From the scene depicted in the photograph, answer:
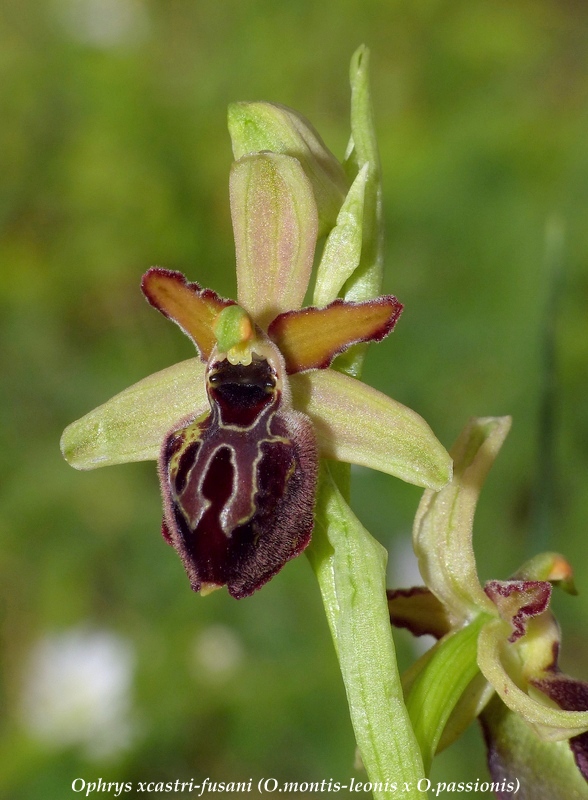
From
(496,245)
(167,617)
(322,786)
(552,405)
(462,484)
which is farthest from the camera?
(496,245)

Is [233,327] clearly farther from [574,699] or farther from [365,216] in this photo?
[574,699]

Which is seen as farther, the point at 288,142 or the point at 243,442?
the point at 288,142

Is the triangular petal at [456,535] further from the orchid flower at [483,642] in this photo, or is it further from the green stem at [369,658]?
the green stem at [369,658]

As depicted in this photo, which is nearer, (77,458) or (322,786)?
(77,458)

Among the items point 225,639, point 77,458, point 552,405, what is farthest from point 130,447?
point 225,639

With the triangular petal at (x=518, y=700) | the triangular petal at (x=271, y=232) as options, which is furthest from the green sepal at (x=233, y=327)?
the triangular petal at (x=518, y=700)

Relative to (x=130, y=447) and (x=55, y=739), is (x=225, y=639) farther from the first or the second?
(x=130, y=447)

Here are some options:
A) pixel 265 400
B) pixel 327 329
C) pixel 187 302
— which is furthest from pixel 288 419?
pixel 187 302

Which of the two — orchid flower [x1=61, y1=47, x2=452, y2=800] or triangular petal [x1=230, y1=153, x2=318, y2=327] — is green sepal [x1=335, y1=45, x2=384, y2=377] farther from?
triangular petal [x1=230, y1=153, x2=318, y2=327]
